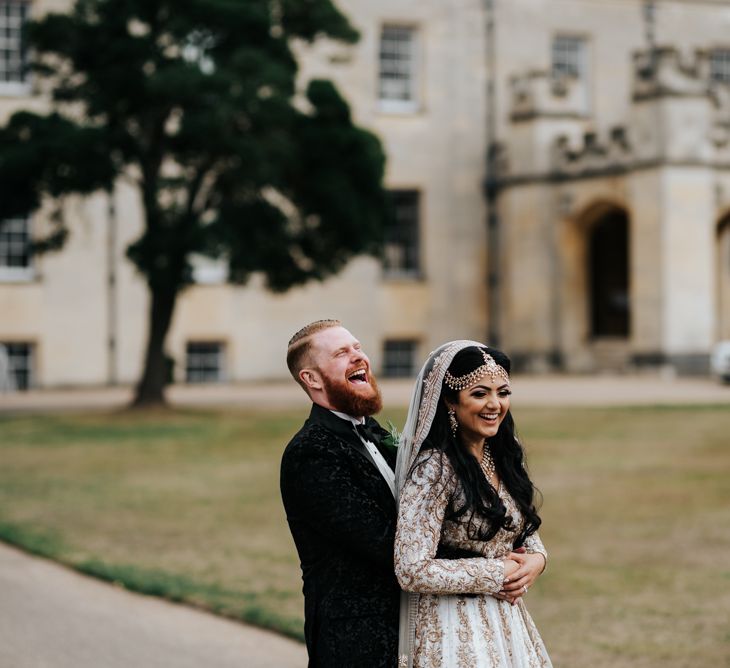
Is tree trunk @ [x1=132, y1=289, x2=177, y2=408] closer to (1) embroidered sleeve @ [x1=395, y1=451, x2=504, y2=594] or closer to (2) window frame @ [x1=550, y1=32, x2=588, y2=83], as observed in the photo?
(2) window frame @ [x1=550, y1=32, x2=588, y2=83]

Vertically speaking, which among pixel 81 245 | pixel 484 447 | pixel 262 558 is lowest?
pixel 262 558

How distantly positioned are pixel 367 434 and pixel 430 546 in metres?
0.44

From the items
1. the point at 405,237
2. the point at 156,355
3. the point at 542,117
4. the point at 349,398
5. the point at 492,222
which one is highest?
the point at 542,117

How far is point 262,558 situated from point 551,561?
187cm

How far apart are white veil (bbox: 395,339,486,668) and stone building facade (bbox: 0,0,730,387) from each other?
896 inches

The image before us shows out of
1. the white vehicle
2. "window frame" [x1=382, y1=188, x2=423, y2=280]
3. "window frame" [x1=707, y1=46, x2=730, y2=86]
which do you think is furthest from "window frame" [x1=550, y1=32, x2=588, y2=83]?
the white vehicle

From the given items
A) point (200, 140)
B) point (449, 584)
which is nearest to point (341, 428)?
point (449, 584)

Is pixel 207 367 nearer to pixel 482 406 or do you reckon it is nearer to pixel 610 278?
pixel 610 278

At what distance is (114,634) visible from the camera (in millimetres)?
6668

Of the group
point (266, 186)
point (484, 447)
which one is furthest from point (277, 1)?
point (484, 447)

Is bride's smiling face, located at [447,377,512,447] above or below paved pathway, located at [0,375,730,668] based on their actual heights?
above

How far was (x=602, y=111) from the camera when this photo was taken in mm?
31922

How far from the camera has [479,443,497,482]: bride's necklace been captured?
3500mm

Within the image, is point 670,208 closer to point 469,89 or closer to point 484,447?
point 469,89
